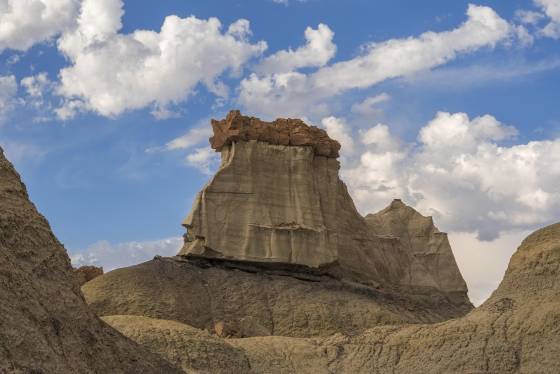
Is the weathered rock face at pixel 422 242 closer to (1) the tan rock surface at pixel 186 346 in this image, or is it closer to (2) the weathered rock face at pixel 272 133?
(2) the weathered rock face at pixel 272 133

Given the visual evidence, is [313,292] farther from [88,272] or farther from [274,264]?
[88,272]

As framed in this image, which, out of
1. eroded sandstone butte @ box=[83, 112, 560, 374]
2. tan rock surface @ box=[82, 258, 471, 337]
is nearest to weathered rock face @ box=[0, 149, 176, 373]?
eroded sandstone butte @ box=[83, 112, 560, 374]

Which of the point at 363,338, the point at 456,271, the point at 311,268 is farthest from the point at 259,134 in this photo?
the point at 363,338

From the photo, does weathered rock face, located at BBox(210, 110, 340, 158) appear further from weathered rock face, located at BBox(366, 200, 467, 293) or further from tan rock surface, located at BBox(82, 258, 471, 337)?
weathered rock face, located at BBox(366, 200, 467, 293)

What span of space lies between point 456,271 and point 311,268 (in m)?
18.9

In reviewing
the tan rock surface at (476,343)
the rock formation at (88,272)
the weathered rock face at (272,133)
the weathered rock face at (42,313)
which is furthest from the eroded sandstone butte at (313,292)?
the weathered rock face at (42,313)

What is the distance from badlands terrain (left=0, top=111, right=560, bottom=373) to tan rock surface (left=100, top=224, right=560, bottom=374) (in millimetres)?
55

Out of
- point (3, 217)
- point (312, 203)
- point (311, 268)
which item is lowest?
point (3, 217)

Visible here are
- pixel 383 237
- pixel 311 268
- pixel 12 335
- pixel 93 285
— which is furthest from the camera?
pixel 383 237

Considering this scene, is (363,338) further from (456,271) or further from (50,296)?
(456,271)

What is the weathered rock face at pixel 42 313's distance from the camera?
65.4ft

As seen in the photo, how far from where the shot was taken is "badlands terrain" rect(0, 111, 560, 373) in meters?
23.3

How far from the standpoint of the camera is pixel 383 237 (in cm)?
7281

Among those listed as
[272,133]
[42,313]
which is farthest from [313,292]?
[42,313]
